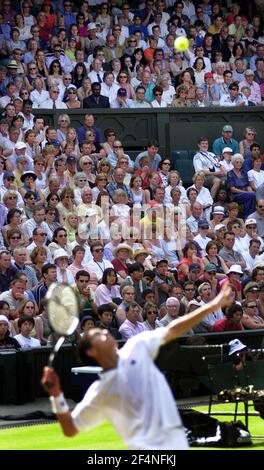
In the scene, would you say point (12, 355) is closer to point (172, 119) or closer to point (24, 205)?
point (24, 205)

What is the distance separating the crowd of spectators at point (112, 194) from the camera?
16906mm

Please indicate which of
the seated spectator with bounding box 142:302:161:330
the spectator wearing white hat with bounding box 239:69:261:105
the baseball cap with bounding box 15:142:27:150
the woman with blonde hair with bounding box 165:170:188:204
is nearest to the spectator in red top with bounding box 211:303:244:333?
the seated spectator with bounding box 142:302:161:330

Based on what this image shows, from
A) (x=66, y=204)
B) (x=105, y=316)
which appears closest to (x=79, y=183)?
(x=66, y=204)

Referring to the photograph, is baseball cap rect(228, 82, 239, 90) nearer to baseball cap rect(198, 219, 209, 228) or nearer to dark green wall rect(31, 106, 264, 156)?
dark green wall rect(31, 106, 264, 156)

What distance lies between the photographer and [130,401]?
7.10m

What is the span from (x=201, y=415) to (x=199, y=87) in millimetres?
12648

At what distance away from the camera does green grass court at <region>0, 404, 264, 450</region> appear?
12391 millimetres

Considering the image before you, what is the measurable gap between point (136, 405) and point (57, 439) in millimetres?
6050

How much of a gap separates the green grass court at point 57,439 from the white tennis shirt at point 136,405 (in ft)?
16.7

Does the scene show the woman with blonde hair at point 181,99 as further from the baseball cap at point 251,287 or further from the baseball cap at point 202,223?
the baseball cap at point 251,287

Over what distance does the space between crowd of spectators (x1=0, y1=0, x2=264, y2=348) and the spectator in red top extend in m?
0.02

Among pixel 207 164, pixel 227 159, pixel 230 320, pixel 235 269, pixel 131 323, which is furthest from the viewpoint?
pixel 227 159

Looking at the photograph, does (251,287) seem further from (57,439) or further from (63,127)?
(57,439)

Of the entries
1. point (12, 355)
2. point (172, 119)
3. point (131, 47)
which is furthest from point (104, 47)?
point (12, 355)
